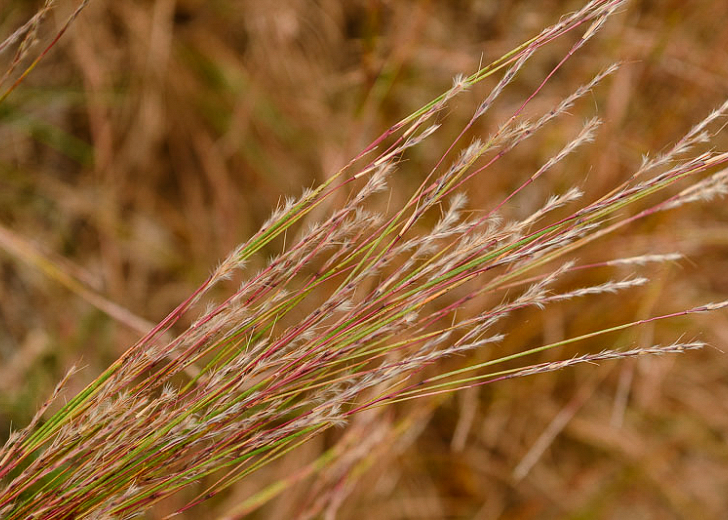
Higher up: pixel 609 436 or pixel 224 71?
pixel 224 71

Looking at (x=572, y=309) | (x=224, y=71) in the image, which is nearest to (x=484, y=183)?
(x=572, y=309)

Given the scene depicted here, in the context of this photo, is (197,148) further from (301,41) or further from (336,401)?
(336,401)

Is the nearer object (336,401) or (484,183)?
(336,401)

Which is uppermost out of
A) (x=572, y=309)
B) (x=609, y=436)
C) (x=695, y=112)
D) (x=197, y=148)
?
(x=197, y=148)

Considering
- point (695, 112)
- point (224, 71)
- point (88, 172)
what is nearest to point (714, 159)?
point (695, 112)

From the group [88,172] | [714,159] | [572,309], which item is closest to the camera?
[714,159]

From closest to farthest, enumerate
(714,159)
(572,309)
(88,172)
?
(714,159) < (572,309) < (88,172)
